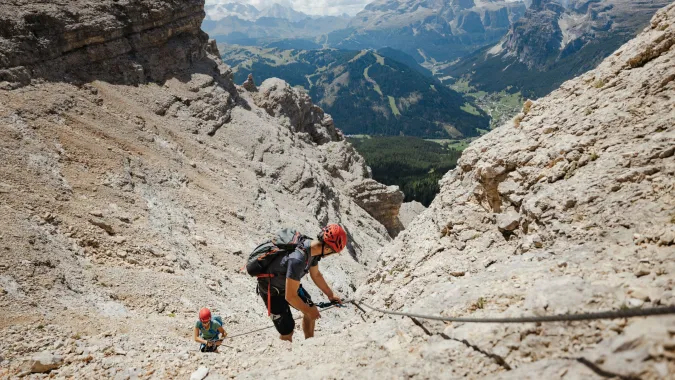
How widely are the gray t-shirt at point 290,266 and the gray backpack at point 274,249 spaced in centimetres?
11

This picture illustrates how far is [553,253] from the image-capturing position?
6590mm

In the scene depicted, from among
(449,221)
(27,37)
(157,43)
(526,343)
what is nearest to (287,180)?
(157,43)

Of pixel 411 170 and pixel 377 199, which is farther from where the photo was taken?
pixel 411 170

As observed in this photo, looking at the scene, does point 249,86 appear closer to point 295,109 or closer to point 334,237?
point 295,109

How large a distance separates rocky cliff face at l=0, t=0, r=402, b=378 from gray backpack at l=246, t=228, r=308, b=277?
253cm

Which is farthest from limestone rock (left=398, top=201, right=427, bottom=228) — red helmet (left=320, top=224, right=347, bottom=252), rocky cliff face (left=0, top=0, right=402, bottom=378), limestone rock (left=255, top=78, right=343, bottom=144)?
red helmet (left=320, top=224, right=347, bottom=252)

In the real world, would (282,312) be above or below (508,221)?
below

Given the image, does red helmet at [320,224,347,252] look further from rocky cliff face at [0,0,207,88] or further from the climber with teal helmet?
rocky cliff face at [0,0,207,88]

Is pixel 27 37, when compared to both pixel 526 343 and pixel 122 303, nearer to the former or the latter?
pixel 122 303

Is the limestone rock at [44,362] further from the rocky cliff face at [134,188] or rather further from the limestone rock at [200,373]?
the limestone rock at [200,373]

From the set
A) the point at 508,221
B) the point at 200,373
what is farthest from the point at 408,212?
the point at 200,373

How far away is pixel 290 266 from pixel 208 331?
160 inches

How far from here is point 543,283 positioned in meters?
5.64

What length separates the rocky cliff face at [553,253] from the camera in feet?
14.7
